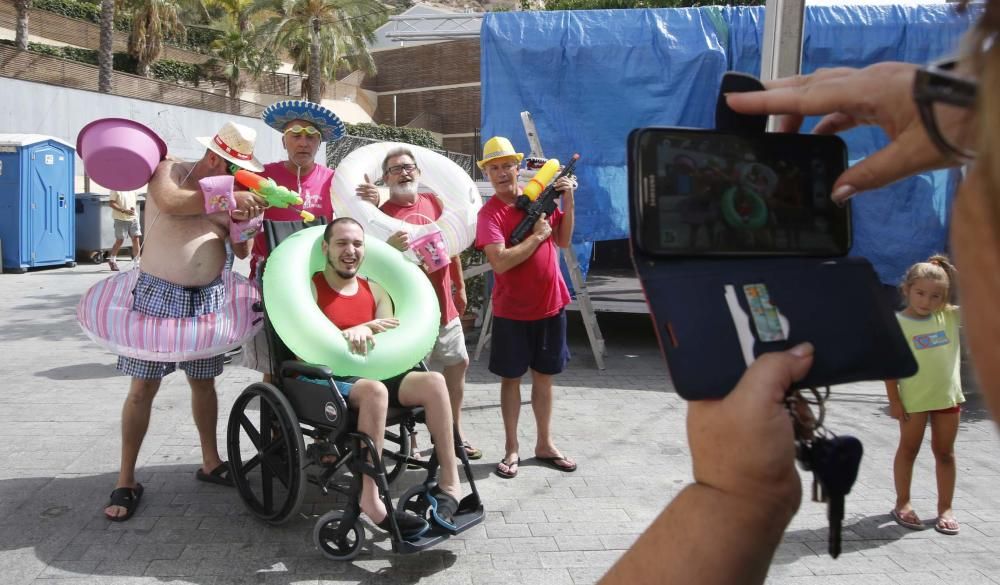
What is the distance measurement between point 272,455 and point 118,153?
1583 mm

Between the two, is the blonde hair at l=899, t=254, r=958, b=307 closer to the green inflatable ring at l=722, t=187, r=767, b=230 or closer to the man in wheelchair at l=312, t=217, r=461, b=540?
the man in wheelchair at l=312, t=217, r=461, b=540

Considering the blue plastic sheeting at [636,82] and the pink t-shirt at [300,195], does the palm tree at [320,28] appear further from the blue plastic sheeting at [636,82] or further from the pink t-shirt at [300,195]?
the pink t-shirt at [300,195]

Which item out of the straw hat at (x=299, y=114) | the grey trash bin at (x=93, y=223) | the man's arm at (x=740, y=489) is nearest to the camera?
the man's arm at (x=740, y=489)

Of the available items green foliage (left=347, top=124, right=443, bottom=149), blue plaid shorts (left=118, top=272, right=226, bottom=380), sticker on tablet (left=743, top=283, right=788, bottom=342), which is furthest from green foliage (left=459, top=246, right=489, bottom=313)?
green foliage (left=347, top=124, right=443, bottom=149)

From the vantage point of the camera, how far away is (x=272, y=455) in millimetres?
3832

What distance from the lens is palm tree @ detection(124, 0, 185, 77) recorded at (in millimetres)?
32500

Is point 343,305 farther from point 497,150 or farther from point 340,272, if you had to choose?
point 497,150

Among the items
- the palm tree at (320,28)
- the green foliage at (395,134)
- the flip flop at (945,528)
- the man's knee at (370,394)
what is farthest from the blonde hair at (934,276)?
the palm tree at (320,28)

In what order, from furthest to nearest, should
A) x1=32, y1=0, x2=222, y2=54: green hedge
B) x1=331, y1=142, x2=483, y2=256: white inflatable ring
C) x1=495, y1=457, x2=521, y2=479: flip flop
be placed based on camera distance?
x1=32, y1=0, x2=222, y2=54: green hedge
x1=495, y1=457, x2=521, y2=479: flip flop
x1=331, y1=142, x2=483, y2=256: white inflatable ring

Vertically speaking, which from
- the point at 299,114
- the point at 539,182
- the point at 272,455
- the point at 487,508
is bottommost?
the point at 487,508

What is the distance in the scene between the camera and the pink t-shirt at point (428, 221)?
469 centimetres

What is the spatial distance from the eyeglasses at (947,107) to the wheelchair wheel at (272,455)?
3.10 meters

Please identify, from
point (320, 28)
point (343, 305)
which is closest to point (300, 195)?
point (343, 305)

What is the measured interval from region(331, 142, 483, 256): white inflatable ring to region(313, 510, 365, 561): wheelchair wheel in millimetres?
1660
